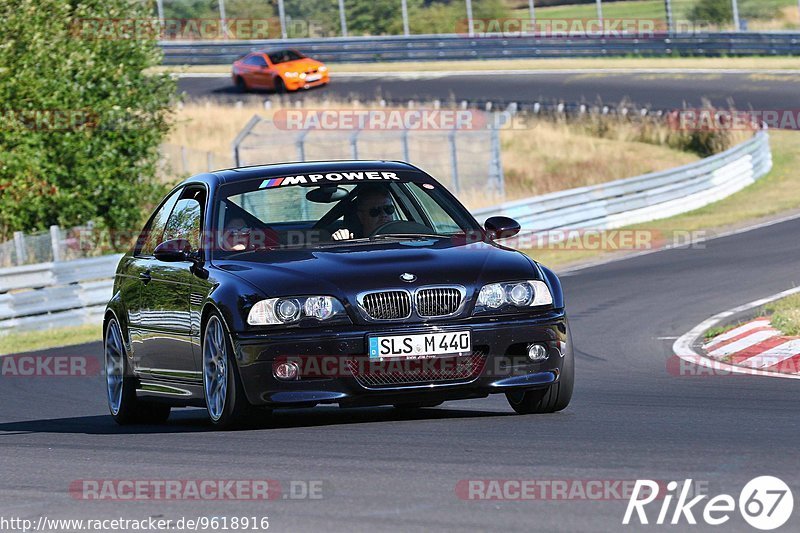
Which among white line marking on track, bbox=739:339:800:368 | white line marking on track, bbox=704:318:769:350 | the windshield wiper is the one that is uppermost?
the windshield wiper

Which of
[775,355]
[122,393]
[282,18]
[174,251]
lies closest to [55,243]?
[122,393]

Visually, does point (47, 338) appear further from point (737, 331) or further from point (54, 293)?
point (737, 331)

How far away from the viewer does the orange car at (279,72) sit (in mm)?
49844

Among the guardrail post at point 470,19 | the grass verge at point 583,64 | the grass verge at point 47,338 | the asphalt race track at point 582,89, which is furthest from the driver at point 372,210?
the guardrail post at point 470,19

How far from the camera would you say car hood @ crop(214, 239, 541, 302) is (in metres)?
7.89

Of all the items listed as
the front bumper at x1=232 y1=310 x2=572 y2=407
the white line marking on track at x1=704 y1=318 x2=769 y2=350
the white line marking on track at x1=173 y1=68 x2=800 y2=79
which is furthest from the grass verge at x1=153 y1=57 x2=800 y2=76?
the front bumper at x1=232 y1=310 x2=572 y2=407

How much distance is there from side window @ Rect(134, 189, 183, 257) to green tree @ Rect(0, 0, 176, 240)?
49.5 feet

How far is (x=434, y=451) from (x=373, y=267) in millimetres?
1370

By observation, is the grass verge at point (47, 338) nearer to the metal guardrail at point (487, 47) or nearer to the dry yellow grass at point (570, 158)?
the dry yellow grass at point (570, 158)

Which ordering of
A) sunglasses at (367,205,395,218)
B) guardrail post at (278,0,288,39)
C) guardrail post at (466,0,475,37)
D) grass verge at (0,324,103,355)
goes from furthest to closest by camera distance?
guardrail post at (278,0,288,39)
guardrail post at (466,0,475,37)
grass verge at (0,324,103,355)
sunglasses at (367,205,395,218)

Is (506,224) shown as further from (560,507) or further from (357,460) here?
(560,507)

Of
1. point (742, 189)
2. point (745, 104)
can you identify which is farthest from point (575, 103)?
point (742, 189)

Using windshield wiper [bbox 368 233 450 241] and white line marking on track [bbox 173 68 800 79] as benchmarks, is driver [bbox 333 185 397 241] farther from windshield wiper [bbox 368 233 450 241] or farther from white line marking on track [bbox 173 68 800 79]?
white line marking on track [bbox 173 68 800 79]

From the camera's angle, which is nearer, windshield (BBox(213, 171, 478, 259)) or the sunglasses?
windshield (BBox(213, 171, 478, 259))
